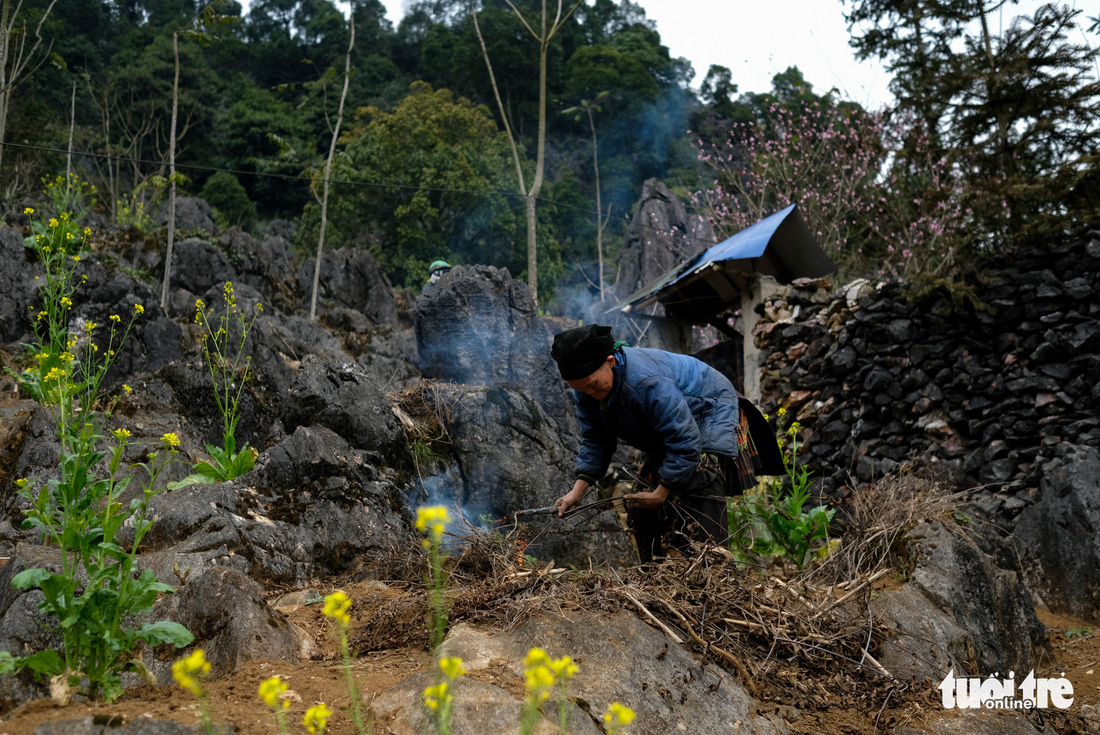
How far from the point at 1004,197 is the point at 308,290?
19563 millimetres

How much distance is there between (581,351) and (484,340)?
6305 mm

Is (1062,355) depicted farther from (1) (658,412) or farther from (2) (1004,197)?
(1) (658,412)

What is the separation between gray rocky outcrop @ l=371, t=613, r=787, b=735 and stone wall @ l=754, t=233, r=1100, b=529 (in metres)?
4.43

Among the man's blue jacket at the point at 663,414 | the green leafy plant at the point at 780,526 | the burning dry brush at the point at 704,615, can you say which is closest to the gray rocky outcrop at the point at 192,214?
the green leafy plant at the point at 780,526

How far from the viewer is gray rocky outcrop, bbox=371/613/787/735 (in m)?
2.40

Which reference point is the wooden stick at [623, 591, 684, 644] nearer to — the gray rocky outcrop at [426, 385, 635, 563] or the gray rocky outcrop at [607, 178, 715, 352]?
the gray rocky outcrop at [426, 385, 635, 563]

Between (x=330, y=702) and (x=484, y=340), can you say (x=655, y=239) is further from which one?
(x=330, y=702)

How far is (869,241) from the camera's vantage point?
1864cm

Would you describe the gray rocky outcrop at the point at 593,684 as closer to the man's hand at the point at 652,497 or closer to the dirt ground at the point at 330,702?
the dirt ground at the point at 330,702

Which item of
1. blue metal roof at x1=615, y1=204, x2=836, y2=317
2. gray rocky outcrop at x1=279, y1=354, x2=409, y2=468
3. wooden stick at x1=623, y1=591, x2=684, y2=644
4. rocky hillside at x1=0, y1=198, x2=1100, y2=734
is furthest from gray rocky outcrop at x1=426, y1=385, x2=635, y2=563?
blue metal roof at x1=615, y1=204, x2=836, y2=317

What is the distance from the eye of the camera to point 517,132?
39156mm

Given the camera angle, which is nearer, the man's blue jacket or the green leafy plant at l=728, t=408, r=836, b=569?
the man's blue jacket

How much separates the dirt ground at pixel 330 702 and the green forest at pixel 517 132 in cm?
556

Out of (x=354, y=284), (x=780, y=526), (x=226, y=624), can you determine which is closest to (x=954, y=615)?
(x=780, y=526)
